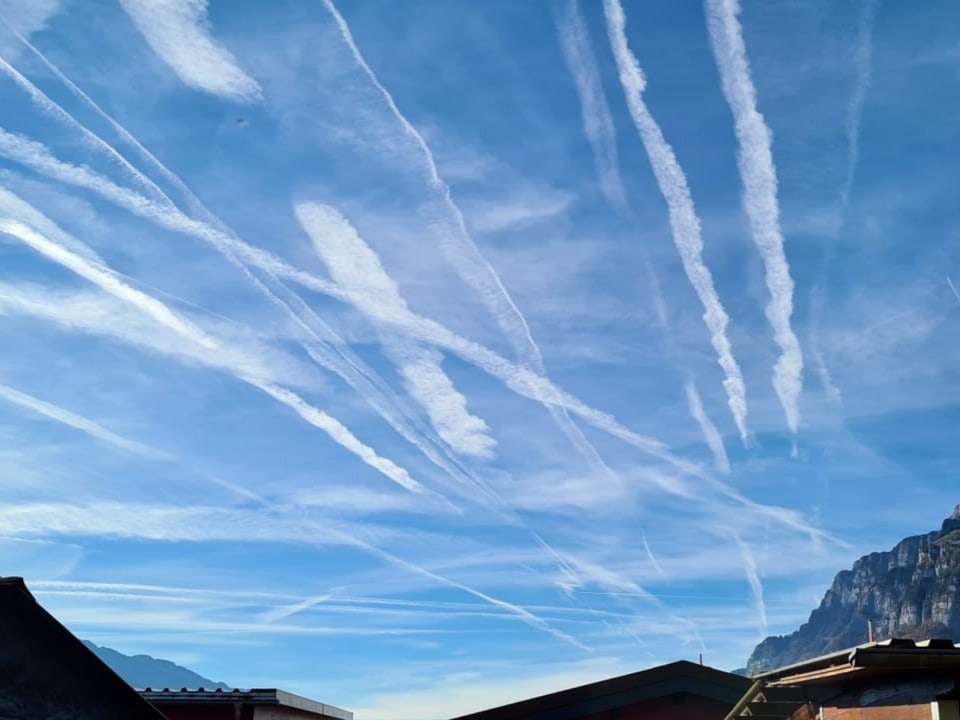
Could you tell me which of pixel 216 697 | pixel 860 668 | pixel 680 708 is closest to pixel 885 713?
pixel 860 668

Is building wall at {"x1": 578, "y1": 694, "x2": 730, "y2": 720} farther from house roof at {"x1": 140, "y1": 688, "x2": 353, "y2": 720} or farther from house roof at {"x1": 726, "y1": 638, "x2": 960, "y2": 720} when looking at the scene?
house roof at {"x1": 140, "y1": 688, "x2": 353, "y2": 720}

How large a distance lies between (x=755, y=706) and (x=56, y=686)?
12.3 metres

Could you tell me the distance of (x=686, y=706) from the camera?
21.9 meters

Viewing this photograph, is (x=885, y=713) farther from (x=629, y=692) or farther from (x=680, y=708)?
(x=680, y=708)

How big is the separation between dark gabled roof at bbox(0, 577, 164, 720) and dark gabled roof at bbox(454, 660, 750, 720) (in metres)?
7.87

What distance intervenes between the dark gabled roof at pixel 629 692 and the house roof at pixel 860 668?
4207mm

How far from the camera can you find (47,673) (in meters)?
14.9

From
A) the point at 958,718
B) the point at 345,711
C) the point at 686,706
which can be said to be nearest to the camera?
the point at 958,718

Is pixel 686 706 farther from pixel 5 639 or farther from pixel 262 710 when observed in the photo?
pixel 5 639

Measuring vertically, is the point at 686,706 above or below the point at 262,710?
above

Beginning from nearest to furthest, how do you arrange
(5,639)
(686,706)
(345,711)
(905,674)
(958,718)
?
(958,718), (905,674), (5,639), (686,706), (345,711)

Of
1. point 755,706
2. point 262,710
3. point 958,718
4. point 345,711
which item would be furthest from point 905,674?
point 345,711

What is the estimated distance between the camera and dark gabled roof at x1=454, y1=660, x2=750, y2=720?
2059 cm

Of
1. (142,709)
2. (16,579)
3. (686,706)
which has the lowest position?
(142,709)
